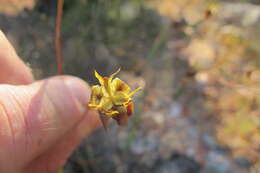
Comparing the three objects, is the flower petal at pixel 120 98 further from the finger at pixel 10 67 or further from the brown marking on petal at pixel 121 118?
the finger at pixel 10 67

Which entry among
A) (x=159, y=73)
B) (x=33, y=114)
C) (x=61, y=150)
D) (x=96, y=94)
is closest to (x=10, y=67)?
(x=33, y=114)

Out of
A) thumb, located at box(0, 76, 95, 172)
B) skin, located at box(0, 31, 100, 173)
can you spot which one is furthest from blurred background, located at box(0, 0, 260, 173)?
thumb, located at box(0, 76, 95, 172)

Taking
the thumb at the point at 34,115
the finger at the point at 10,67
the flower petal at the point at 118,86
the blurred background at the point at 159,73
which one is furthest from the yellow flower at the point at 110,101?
the blurred background at the point at 159,73

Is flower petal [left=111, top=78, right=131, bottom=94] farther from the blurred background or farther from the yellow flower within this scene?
the blurred background

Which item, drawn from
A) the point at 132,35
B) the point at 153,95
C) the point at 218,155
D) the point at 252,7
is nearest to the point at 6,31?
the point at 132,35

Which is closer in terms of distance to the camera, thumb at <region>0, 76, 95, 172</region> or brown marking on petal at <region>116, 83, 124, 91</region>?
brown marking on petal at <region>116, 83, 124, 91</region>

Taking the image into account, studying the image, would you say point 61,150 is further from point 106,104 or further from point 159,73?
point 159,73
